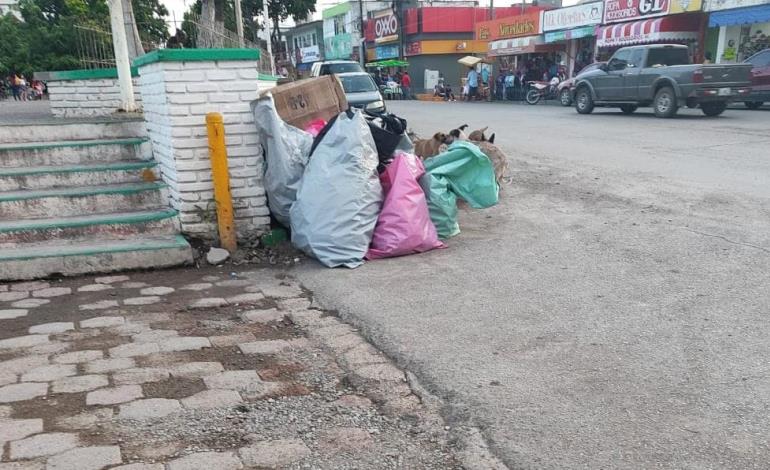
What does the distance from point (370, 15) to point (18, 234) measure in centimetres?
4947

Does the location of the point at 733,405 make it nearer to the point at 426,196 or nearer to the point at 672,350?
the point at 672,350

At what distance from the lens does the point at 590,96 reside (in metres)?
18.0

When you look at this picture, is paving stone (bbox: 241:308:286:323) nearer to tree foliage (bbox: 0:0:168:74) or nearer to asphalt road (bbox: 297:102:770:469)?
asphalt road (bbox: 297:102:770:469)

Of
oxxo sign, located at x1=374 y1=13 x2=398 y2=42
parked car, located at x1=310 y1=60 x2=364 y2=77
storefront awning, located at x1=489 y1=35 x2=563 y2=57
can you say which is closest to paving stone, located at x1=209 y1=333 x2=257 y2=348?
parked car, located at x1=310 y1=60 x2=364 y2=77

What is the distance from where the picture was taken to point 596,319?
3635 millimetres

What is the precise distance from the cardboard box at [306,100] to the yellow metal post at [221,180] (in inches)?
40.3

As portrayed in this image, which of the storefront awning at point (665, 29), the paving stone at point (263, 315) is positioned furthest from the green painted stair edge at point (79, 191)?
the storefront awning at point (665, 29)

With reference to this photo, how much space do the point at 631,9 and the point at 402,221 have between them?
2326 cm

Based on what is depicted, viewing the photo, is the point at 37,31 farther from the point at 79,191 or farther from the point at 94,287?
the point at 94,287

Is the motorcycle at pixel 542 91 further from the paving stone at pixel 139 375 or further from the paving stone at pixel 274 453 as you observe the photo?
the paving stone at pixel 274 453

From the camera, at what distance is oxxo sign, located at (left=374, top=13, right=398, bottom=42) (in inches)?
1799

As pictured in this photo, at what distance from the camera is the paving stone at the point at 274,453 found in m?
2.38

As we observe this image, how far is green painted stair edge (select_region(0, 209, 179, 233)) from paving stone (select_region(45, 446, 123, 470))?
305 cm

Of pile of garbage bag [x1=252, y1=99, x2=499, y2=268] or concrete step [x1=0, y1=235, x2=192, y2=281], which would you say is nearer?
concrete step [x1=0, y1=235, x2=192, y2=281]
